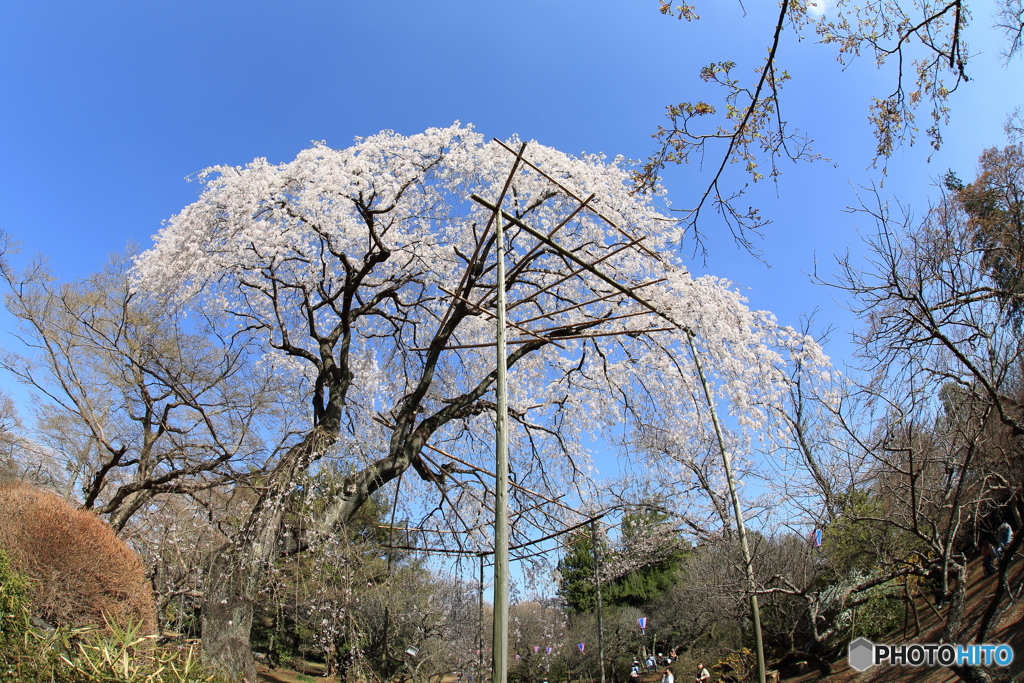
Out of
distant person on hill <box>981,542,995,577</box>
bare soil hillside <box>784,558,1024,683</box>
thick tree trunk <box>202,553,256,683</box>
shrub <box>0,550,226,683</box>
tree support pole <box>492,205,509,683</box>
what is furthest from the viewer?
distant person on hill <box>981,542,995,577</box>

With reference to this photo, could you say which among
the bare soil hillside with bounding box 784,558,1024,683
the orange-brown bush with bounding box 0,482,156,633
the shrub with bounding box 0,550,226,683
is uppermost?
the orange-brown bush with bounding box 0,482,156,633

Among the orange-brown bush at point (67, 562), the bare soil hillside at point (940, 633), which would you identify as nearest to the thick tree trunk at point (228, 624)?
the orange-brown bush at point (67, 562)

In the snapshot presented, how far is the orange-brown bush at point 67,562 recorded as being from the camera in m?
4.32

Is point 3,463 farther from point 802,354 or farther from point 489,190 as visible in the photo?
point 802,354

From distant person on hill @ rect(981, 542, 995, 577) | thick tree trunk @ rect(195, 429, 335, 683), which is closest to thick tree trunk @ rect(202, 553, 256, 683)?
thick tree trunk @ rect(195, 429, 335, 683)

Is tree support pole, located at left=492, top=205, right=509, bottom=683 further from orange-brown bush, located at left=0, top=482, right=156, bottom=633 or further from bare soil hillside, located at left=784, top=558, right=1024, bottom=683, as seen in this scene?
bare soil hillside, located at left=784, top=558, right=1024, bottom=683

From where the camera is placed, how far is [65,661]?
9.08ft

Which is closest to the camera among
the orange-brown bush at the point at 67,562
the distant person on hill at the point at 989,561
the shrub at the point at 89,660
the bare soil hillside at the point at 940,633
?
the shrub at the point at 89,660

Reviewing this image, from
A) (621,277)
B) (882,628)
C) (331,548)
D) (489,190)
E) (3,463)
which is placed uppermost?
(489,190)

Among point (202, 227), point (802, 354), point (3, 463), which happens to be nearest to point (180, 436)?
point (3, 463)

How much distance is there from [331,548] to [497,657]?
5187 millimetres

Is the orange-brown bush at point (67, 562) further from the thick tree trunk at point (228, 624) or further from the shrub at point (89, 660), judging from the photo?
the thick tree trunk at point (228, 624)

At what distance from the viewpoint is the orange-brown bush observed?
4.32 metres

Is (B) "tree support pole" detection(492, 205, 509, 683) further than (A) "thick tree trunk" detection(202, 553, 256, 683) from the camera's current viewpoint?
No
